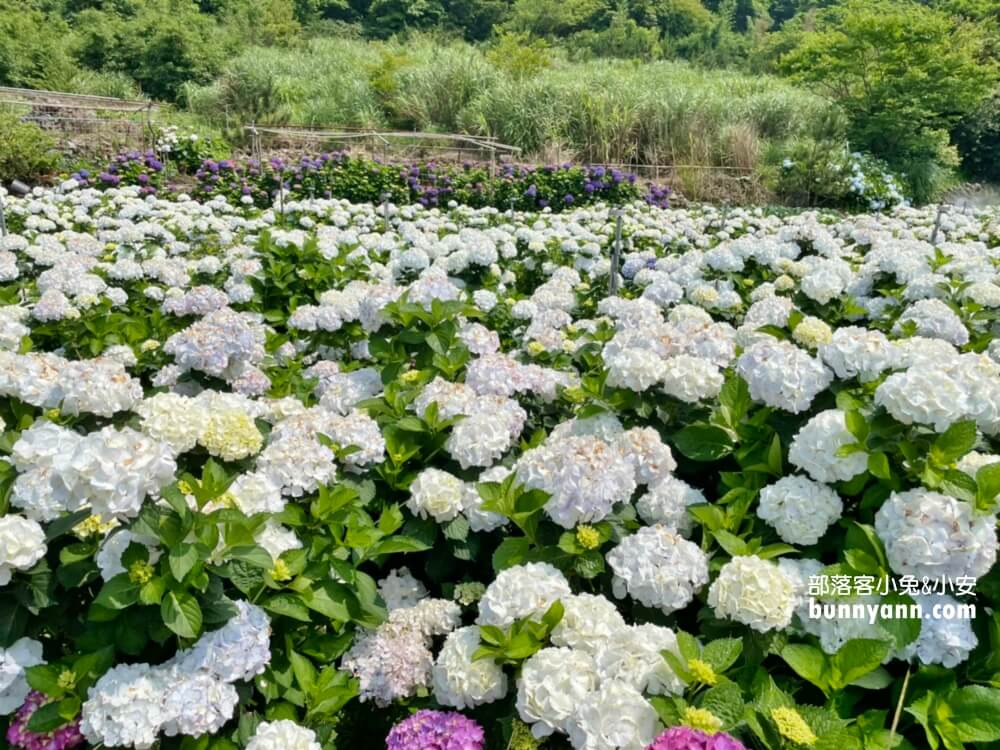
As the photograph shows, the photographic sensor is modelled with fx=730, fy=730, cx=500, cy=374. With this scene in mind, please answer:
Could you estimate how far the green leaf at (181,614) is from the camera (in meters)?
1.04

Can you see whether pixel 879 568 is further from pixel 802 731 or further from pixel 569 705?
pixel 569 705

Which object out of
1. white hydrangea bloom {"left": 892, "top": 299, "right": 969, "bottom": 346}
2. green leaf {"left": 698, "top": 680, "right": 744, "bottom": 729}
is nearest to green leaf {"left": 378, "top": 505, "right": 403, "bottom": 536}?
green leaf {"left": 698, "top": 680, "right": 744, "bottom": 729}

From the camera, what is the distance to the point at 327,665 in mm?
1388

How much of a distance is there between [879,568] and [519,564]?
609mm

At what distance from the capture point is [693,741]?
909 mm

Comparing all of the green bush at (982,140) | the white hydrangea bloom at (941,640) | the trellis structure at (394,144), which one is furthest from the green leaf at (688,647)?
the green bush at (982,140)

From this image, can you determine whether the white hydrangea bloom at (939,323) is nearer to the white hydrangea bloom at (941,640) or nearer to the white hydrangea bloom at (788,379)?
the white hydrangea bloom at (788,379)

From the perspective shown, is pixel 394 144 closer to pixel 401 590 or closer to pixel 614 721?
pixel 401 590

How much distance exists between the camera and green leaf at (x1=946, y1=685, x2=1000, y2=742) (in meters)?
1.09

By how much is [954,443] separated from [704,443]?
1.59ft

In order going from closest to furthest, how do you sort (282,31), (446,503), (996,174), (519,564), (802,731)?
(802,731), (519,564), (446,503), (996,174), (282,31)

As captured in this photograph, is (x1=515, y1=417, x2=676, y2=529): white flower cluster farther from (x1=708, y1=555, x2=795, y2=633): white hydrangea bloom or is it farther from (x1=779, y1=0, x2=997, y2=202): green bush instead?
(x1=779, y1=0, x2=997, y2=202): green bush

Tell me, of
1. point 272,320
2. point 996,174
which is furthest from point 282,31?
point 272,320

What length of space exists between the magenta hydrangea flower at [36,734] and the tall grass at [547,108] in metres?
12.3
